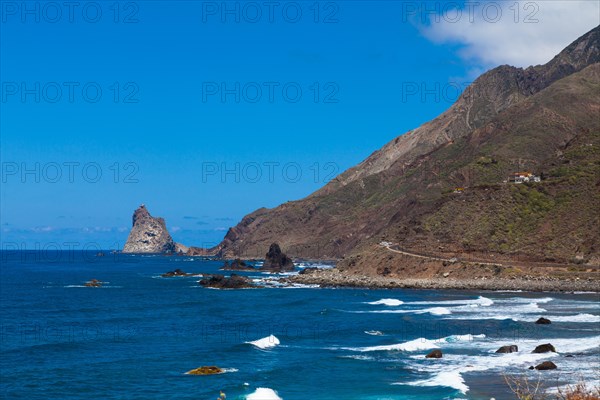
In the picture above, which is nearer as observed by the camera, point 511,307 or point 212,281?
point 511,307

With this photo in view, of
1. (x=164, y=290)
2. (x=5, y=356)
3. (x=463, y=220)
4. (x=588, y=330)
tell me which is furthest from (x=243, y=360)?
(x=463, y=220)

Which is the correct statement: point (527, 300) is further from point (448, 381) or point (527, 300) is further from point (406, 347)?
point (448, 381)

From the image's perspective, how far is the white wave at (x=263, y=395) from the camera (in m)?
37.3

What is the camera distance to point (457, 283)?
106938mm

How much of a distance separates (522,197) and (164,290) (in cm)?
6655

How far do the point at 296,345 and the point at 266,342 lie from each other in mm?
2506

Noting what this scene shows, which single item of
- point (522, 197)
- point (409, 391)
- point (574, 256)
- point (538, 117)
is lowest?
point (409, 391)

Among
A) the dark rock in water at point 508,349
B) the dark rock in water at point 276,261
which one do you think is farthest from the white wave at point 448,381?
the dark rock in water at point 276,261

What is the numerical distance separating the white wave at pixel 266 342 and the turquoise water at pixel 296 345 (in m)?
0.97

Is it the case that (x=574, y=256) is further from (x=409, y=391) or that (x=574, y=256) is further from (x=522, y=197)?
(x=409, y=391)

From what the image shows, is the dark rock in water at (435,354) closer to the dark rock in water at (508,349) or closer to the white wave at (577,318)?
the dark rock in water at (508,349)

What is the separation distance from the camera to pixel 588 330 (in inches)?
2279

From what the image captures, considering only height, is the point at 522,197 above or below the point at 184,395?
above

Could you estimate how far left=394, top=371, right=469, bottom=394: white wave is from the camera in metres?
37.8
